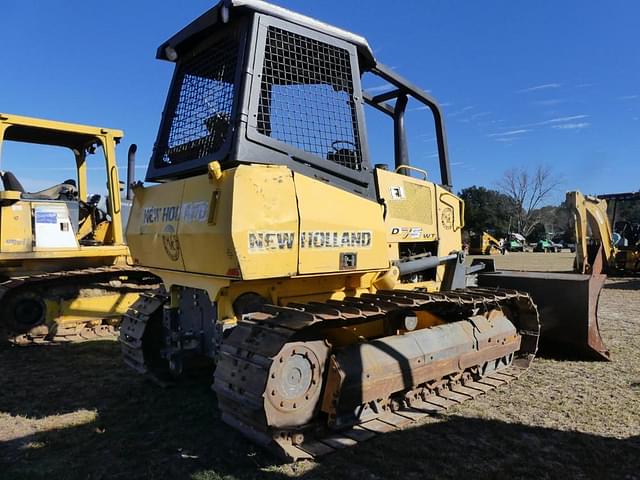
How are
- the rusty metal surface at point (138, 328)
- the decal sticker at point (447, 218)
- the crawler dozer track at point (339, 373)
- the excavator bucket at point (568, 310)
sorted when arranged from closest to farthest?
the crawler dozer track at point (339, 373) < the rusty metal surface at point (138, 328) < the decal sticker at point (447, 218) < the excavator bucket at point (568, 310)

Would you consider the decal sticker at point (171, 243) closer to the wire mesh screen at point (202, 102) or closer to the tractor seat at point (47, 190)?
the wire mesh screen at point (202, 102)

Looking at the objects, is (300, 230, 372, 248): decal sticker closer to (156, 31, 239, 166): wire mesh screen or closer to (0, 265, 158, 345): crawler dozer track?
(156, 31, 239, 166): wire mesh screen

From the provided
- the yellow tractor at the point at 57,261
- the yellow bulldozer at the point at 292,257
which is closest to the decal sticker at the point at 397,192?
the yellow bulldozer at the point at 292,257

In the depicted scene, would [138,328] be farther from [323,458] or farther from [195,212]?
[323,458]

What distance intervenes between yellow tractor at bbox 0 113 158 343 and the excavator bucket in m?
6.10

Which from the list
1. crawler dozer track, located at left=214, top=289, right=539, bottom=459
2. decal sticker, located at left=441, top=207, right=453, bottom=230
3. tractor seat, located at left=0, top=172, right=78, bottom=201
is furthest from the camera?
tractor seat, located at left=0, top=172, right=78, bottom=201

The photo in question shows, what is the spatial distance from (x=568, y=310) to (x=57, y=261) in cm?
745

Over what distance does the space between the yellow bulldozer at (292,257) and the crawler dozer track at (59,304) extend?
283 cm

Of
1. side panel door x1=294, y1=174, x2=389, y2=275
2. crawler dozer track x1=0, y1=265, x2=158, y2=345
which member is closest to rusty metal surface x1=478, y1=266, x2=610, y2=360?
side panel door x1=294, y1=174, x2=389, y2=275

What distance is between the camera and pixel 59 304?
790 cm

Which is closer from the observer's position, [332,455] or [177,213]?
[332,455]

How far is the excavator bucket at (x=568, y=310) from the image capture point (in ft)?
20.4

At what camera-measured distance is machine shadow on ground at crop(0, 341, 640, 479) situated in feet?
11.4

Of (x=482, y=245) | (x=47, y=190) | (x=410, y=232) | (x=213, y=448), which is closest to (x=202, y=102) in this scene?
(x=410, y=232)
